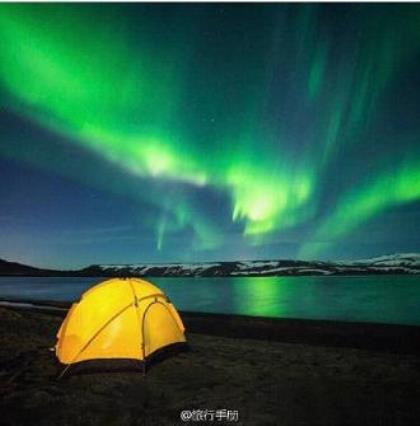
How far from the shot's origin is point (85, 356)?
9281 mm

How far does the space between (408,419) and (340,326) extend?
42.2 feet

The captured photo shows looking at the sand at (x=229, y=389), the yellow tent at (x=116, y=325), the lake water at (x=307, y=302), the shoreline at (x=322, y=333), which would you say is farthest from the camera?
the lake water at (x=307, y=302)

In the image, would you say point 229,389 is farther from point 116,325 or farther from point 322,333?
point 322,333

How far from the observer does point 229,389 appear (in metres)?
8.59

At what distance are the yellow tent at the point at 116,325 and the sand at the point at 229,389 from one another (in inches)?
20.2

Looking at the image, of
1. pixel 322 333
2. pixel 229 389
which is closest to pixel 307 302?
pixel 322 333

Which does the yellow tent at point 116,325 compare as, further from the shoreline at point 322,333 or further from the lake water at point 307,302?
the lake water at point 307,302

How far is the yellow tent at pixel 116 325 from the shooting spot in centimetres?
936

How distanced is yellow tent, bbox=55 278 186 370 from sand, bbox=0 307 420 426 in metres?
0.51

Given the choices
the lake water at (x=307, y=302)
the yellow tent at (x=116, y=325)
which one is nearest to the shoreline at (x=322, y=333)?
the yellow tent at (x=116, y=325)

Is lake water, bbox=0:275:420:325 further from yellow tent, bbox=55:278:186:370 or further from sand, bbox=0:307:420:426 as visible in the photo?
yellow tent, bbox=55:278:186:370

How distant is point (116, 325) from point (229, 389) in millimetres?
2962

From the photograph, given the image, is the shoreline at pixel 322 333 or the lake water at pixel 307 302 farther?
the lake water at pixel 307 302

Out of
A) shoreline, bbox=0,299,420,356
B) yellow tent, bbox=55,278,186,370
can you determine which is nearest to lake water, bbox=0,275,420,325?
shoreline, bbox=0,299,420,356
